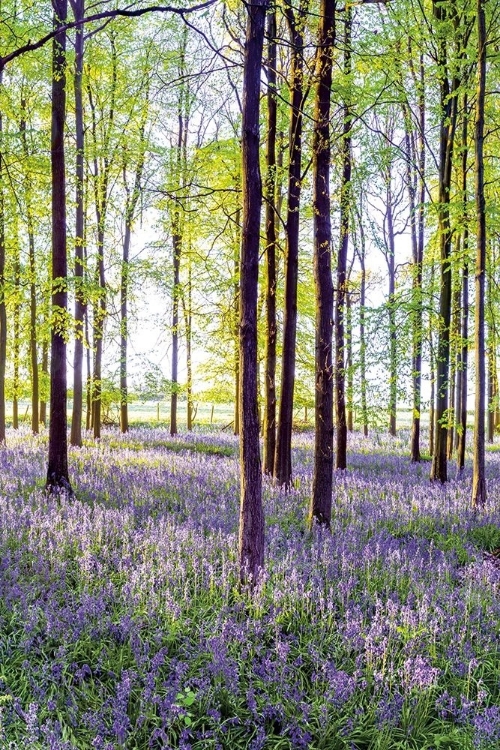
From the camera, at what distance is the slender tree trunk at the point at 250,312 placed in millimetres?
5711

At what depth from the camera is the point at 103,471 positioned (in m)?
11.9

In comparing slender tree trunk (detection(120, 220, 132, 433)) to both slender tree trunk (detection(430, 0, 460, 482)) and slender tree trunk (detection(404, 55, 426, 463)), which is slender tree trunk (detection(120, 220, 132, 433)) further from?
slender tree trunk (detection(430, 0, 460, 482))

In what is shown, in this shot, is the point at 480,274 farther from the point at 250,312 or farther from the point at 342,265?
the point at 250,312

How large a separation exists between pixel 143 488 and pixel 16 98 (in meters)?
14.7

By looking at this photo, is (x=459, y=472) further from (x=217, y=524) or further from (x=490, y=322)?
(x=217, y=524)

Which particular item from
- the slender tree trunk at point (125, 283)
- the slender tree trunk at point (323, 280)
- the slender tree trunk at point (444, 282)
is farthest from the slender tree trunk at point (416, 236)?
the slender tree trunk at point (125, 283)

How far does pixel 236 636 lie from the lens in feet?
14.7

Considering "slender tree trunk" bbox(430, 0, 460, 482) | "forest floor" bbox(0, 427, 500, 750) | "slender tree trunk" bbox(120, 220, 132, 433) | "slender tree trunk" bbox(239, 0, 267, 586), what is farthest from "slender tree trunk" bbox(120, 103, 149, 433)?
"slender tree trunk" bbox(239, 0, 267, 586)

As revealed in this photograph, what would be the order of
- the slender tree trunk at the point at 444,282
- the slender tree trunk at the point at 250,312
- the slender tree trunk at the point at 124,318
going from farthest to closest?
the slender tree trunk at the point at 124,318
the slender tree trunk at the point at 444,282
the slender tree trunk at the point at 250,312

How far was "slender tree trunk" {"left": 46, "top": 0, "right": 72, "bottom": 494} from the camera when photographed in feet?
32.0

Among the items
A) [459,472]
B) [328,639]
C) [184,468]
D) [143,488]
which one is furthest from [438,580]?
[459,472]

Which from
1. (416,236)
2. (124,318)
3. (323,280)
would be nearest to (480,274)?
(323,280)

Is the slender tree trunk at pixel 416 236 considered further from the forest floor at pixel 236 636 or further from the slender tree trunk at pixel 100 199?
the slender tree trunk at pixel 100 199

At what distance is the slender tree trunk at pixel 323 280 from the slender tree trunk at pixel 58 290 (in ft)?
14.9
